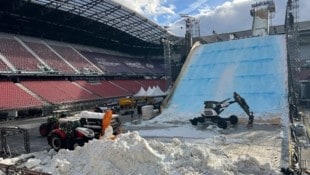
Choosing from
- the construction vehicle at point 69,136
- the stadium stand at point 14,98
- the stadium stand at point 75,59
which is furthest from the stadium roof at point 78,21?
the construction vehicle at point 69,136

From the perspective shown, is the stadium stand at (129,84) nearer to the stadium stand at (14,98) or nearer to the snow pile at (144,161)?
the stadium stand at (14,98)

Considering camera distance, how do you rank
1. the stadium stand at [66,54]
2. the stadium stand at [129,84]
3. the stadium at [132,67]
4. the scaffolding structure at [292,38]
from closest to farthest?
the stadium at [132,67]
the scaffolding structure at [292,38]
the stadium stand at [66,54]
the stadium stand at [129,84]

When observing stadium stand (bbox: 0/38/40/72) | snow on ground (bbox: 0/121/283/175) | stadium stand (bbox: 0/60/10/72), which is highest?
stadium stand (bbox: 0/38/40/72)

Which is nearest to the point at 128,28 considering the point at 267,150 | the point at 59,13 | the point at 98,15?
the point at 98,15

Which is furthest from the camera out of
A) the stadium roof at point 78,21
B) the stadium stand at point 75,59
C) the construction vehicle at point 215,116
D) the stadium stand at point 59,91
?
the stadium stand at point 75,59

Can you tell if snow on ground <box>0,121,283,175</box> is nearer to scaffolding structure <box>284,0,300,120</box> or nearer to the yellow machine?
scaffolding structure <box>284,0,300,120</box>

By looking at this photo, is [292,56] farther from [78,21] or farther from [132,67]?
[132,67]

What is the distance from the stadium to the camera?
26719 mm

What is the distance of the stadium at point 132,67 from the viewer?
87.7ft

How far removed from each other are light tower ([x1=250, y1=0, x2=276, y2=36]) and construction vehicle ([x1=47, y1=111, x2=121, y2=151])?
41.9 metres

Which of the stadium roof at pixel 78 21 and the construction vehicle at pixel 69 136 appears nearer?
the construction vehicle at pixel 69 136

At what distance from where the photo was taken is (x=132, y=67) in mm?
67438

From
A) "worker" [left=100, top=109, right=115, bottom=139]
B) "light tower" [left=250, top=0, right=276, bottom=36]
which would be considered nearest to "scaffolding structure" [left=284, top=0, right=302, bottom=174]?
"worker" [left=100, top=109, right=115, bottom=139]

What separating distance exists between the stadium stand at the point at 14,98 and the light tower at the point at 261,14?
118ft
